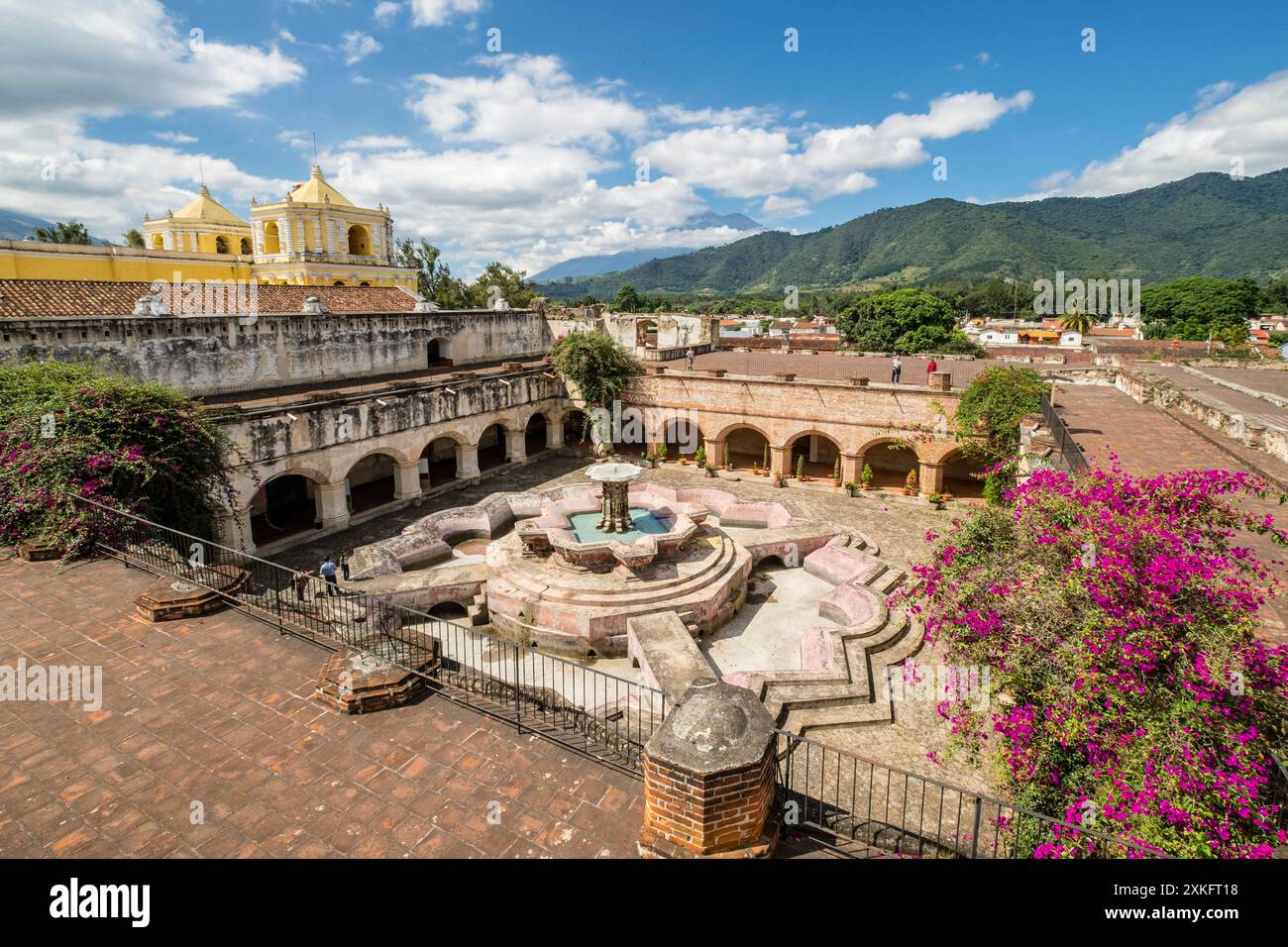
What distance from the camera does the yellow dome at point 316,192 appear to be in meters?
36.0

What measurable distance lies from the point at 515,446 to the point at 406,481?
223 inches

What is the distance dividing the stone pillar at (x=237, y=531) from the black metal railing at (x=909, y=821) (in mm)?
14007

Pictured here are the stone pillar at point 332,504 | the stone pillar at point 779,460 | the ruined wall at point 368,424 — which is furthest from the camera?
the stone pillar at point 779,460

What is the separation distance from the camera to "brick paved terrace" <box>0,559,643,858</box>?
480cm

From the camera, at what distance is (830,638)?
40.4ft

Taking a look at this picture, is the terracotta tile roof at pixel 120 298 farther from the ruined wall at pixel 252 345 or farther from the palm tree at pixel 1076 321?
the palm tree at pixel 1076 321

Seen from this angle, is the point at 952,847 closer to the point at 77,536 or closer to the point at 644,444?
the point at 77,536

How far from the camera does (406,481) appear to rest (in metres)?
21.3

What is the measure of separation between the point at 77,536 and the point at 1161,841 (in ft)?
42.9

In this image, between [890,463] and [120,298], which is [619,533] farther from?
[120,298]

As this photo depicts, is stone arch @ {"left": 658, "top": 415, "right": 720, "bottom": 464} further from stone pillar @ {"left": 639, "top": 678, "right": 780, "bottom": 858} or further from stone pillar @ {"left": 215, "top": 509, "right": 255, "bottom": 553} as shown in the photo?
stone pillar @ {"left": 639, "top": 678, "right": 780, "bottom": 858}

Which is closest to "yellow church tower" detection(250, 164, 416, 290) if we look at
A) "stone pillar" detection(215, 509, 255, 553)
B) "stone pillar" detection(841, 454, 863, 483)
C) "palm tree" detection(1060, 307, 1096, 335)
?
"stone pillar" detection(215, 509, 255, 553)

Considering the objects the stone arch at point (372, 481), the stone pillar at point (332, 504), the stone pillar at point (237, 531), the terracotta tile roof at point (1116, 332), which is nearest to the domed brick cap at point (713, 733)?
the stone pillar at point (237, 531)

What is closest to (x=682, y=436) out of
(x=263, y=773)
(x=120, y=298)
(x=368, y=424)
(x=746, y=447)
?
(x=746, y=447)
